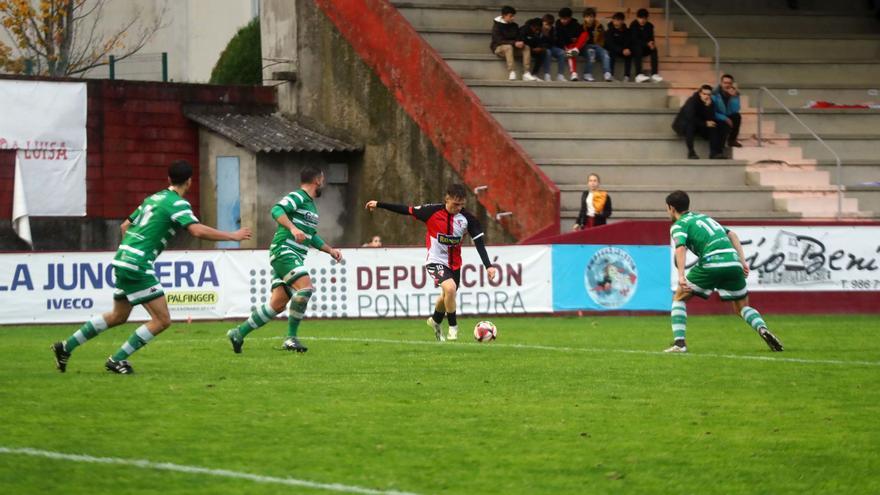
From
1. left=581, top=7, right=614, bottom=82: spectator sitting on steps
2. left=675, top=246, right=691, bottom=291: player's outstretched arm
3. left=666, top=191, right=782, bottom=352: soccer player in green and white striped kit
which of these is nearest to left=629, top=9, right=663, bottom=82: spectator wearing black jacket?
left=581, top=7, right=614, bottom=82: spectator sitting on steps

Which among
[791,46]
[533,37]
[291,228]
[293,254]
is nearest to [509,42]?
[533,37]

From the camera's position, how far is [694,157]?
101 ft

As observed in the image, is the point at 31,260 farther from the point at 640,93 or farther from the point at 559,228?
the point at 640,93

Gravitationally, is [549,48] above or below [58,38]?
below

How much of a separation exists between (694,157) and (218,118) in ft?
36.2

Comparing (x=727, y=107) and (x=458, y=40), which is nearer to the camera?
(x=727, y=107)

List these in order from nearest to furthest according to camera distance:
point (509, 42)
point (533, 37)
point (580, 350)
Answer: point (580, 350)
point (509, 42)
point (533, 37)

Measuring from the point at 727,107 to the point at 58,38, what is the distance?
1776cm

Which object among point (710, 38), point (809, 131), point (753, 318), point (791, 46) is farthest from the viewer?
point (791, 46)

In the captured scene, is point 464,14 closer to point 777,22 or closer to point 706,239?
point 777,22

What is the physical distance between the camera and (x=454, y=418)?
11250mm

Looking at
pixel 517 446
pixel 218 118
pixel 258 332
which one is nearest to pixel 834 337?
pixel 258 332

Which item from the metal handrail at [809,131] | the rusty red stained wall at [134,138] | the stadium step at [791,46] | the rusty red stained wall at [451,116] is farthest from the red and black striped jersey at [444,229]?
the stadium step at [791,46]

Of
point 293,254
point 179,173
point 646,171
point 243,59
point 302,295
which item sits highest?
point 243,59
